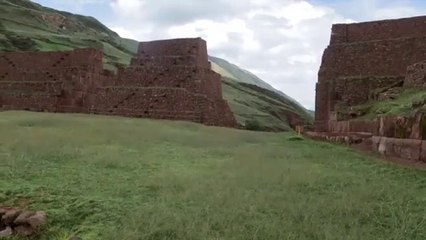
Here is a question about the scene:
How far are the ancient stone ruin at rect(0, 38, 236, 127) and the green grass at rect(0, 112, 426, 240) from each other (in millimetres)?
15088

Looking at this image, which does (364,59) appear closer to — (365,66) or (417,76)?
(365,66)

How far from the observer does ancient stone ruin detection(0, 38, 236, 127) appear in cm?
2886

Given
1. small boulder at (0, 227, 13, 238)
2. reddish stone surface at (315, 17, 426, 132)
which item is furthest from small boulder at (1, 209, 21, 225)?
reddish stone surface at (315, 17, 426, 132)

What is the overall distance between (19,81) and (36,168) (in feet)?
87.5

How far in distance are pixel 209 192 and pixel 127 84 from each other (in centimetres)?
2418

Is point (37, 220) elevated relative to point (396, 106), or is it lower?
lower

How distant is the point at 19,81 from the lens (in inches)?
1348

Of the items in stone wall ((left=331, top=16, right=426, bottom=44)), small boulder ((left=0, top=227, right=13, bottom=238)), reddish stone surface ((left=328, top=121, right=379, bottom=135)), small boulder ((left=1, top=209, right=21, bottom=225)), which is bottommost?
small boulder ((left=0, top=227, right=13, bottom=238))

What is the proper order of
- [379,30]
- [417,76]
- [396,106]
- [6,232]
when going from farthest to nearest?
[379,30]
[417,76]
[396,106]
[6,232]

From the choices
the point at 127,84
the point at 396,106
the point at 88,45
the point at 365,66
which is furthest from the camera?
the point at 88,45

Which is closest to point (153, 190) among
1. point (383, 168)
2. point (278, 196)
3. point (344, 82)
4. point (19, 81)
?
point (278, 196)

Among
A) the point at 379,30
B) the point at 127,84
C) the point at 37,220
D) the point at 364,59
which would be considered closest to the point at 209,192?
the point at 37,220

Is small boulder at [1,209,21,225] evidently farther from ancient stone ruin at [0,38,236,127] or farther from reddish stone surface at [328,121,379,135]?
ancient stone ruin at [0,38,236,127]

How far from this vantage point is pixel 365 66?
83.3ft
